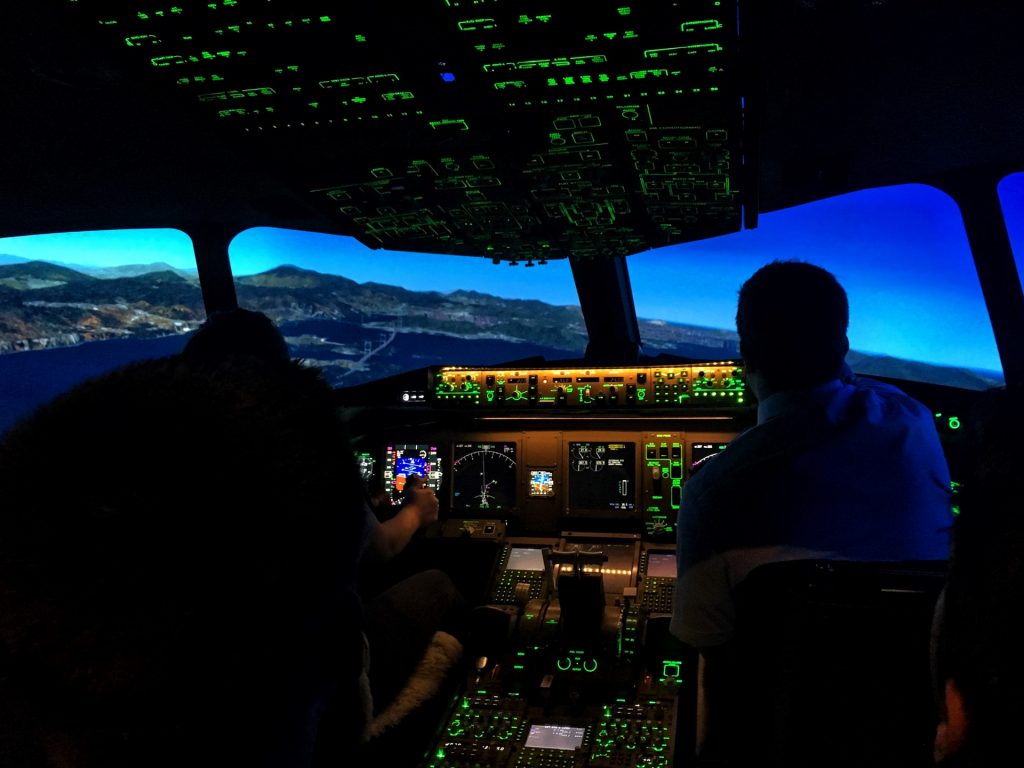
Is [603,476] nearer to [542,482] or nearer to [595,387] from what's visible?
[542,482]

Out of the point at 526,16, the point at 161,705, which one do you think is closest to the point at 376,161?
the point at 526,16

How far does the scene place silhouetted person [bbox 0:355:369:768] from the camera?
1.15ft

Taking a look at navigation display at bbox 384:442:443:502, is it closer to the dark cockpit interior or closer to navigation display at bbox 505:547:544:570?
the dark cockpit interior

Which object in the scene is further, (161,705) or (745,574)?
(745,574)

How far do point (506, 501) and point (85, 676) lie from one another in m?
2.65

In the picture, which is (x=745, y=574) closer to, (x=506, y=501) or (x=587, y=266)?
(x=506, y=501)

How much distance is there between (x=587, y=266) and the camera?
3.84m

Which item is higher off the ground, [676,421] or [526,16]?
[526,16]

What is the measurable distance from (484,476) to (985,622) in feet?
8.58

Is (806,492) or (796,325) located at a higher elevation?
(796,325)

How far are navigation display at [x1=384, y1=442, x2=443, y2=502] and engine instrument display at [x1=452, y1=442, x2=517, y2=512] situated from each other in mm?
85

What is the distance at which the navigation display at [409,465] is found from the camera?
3068 mm

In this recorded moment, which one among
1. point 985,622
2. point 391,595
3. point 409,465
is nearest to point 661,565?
point 391,595

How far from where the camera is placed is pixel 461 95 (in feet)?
5.10
